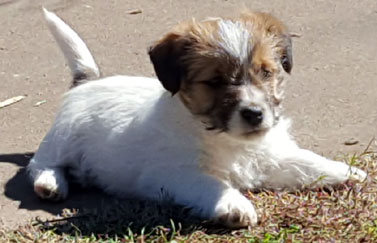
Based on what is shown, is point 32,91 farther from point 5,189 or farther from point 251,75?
point 251,75

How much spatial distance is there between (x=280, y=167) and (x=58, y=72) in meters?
3.21

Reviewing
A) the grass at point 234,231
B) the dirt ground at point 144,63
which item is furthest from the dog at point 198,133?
the dirt ground at point 144,63

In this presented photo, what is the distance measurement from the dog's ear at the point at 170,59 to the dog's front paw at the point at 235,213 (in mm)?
759

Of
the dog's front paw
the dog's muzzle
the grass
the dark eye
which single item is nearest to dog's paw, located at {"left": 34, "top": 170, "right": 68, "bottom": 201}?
the grass

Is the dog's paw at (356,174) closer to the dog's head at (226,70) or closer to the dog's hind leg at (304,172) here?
the dog's hind leg at (304,172)

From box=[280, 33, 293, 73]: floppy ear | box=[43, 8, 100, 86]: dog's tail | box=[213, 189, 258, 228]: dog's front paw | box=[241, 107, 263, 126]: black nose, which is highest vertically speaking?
box=[280, 33, 293, 73]: floppy ear

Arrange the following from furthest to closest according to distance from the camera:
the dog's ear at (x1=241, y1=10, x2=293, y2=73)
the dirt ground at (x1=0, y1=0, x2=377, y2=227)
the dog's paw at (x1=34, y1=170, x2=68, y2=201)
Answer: the dirt ground at (x1=0, y1=0, x2=377, y2=227), the dog's paw at (x1=34, y1=170, x2=68, y2=201), the dog's ear at (x1=241, y1=10, x2=293, y2=73)

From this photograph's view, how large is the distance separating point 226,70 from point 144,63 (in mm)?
3297

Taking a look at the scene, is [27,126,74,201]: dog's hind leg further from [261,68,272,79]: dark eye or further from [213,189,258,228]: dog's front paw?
[261,68,272,79]: dark eye

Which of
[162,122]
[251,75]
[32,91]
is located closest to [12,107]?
[32,91]

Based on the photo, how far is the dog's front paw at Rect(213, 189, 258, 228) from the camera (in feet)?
18.2

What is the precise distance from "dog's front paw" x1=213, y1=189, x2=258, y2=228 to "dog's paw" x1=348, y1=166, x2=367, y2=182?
864 millimetres

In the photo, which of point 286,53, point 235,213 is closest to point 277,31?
point 286,53

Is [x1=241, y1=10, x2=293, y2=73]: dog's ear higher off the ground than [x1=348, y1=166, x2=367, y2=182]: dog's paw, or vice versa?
[x1=241, y1=10, x2=293, y2=73]: dog's ear
